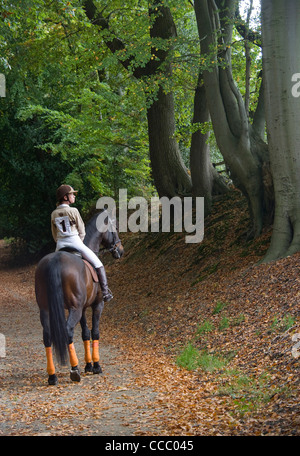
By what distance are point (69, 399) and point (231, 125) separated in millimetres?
8589

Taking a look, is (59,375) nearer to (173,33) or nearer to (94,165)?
(173,33)

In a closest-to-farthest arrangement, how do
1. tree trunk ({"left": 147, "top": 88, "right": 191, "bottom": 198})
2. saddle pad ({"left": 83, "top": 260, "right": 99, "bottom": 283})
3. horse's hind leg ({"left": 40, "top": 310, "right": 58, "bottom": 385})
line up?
1. horse's hind leg ({"left": 40, "top": 310, "right": 58, "bottom": 385})
2. saddle pad ({"left": 83, "top": 260, "right": 99, "bottom": 283})
3. tree trunk ({"left": 147, "top": 88, "right": 191, "bottom": 198})

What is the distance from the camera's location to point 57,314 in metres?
7.59

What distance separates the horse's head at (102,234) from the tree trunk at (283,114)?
3.89 meters

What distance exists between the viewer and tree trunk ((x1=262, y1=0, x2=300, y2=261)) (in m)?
11.0

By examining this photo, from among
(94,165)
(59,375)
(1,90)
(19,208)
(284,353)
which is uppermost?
(1,90)

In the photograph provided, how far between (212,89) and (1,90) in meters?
11.6

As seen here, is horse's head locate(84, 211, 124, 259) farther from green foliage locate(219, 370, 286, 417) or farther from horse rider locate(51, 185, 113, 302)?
green foliage locate(219, 370, 286, 417)

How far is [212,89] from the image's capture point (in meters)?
13.3

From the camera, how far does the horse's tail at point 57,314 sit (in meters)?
7.59

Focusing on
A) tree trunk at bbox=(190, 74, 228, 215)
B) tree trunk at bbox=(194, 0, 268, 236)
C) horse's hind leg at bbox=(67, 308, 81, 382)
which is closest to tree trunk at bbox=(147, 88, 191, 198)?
tree trunk at bbox=(190, 74, 228, 215)

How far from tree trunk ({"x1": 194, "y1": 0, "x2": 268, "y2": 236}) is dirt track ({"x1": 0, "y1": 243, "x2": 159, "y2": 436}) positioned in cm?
514

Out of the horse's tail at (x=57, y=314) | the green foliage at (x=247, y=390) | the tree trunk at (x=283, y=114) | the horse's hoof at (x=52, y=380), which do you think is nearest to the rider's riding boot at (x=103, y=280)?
the horse's tail at (x=57, y=314)
